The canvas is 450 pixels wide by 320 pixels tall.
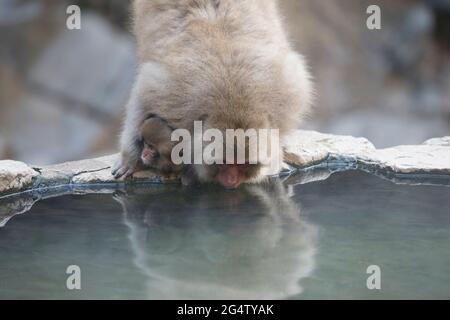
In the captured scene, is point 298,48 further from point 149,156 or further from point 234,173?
point 234,173

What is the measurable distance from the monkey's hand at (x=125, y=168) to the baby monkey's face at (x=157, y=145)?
0.07 metres

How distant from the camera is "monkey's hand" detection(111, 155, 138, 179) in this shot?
4.61 meters

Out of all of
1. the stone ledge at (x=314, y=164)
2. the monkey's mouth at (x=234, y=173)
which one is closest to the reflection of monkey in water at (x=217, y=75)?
the monkey's mouth at (x=234, y=173)

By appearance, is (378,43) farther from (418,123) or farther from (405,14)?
(418,123)

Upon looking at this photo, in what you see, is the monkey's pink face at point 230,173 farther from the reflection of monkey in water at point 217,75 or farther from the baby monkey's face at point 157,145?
the baby monkey's face at point 157,145

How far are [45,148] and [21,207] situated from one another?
786 cm

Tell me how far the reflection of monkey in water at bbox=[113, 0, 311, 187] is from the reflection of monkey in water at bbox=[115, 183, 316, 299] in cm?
29

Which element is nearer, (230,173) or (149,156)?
(230,173)

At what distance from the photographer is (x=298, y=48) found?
11.6 meters

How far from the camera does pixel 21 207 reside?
4.05 m

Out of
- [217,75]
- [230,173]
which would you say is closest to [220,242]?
[230,173]

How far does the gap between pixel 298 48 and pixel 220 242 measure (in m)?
8.59

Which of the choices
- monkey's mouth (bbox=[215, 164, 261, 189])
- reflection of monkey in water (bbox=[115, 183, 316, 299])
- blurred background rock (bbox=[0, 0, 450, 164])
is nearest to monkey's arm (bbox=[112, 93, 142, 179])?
reflection of monkey in water (bbox=[115, 183, 316, 299])
